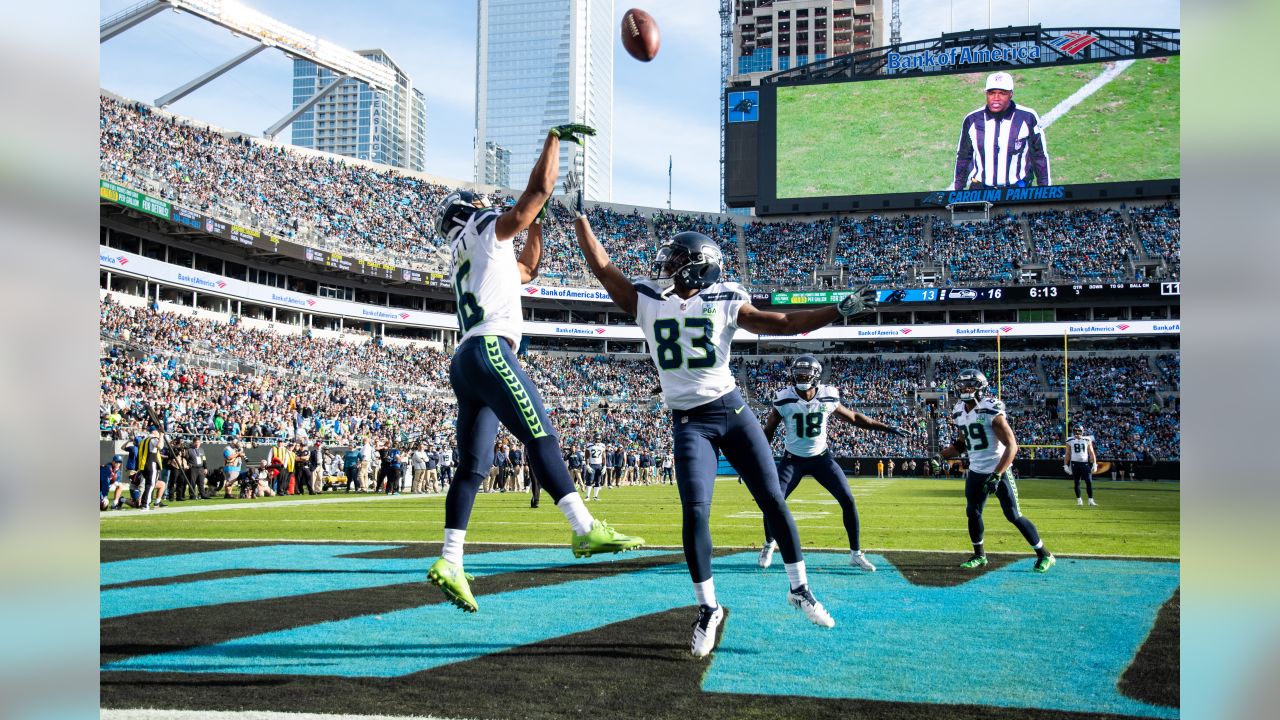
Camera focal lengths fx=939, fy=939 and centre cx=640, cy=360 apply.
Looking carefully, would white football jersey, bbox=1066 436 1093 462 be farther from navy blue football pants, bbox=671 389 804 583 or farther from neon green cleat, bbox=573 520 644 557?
neon green cleat, bbox=573 520 644 557

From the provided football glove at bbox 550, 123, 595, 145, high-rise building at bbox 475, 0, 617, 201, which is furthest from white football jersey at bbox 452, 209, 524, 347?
high-rise building at bbox 475, 0, 617, 201

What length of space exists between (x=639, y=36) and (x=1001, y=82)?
51.8 meters

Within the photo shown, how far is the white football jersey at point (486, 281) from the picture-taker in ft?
19.4

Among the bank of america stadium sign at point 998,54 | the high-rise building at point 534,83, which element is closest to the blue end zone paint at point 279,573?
the high-rise building at point 534,83

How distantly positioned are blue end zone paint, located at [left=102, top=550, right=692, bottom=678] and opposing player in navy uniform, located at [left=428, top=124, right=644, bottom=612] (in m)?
0.42

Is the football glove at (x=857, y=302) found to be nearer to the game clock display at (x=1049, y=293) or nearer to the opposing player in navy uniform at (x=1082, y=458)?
the opposing player in navy uniform at (x=1082, y=458)

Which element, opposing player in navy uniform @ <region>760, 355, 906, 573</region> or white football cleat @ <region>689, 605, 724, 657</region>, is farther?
opposing player in navy uniform @ <region>760, 355, 906, 573</region>

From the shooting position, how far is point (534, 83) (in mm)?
79000

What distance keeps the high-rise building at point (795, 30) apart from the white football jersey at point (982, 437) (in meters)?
113

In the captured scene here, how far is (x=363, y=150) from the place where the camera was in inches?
7052

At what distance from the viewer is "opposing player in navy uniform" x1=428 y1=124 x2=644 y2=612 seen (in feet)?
18.5
